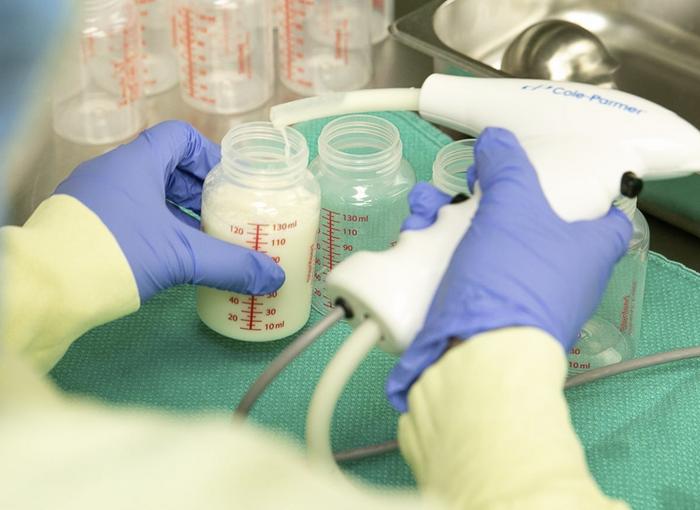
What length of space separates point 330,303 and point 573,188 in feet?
1.08

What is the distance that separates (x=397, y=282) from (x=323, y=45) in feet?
2.47

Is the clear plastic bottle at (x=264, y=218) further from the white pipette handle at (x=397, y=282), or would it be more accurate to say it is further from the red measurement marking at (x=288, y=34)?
the red measurement marking at (x=288, y=34)

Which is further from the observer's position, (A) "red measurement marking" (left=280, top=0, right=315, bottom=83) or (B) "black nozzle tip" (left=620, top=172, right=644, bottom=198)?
(A) "red measurement marking" (left=280, top=0, right=315, bottom=83)

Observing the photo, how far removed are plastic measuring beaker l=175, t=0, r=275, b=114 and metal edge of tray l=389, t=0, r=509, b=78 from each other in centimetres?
18

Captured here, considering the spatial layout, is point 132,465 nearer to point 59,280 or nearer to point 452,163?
point 59,280

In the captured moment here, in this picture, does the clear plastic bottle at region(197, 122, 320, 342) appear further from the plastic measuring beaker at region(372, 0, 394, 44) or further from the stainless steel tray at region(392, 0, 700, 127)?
the plastic measuring beaker at region(372, 0, 394, 44)

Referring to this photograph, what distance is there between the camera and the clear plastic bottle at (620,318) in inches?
41.5

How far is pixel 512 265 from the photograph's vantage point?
74cm

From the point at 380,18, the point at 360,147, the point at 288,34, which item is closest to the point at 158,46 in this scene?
the point at 288,34

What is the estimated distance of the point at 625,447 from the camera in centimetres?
96

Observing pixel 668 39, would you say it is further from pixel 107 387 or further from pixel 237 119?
pixel 107 387

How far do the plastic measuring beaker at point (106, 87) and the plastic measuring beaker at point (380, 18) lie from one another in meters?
0.36

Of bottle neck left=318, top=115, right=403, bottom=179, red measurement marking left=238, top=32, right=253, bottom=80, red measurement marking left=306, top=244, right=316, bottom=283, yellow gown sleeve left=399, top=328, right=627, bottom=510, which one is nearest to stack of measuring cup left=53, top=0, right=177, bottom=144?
red measurement marking left=238, top=32, right=253, bottom=80

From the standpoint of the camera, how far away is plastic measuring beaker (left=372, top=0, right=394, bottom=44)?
1551 millimetres
